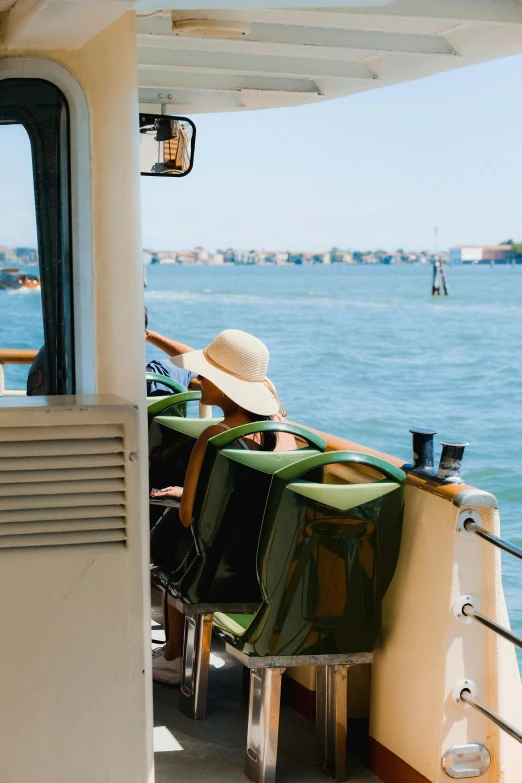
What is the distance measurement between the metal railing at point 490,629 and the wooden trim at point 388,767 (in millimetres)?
263

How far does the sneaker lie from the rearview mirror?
178 centimetres

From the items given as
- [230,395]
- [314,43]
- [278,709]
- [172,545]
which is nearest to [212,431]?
[230,395]

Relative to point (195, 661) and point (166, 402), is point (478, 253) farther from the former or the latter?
point (195, 661)

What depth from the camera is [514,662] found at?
301cm

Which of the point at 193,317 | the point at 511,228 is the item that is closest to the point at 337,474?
the point at 193,317

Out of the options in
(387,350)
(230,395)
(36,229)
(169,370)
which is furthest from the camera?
(387,350)

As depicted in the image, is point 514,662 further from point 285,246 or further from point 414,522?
point 285,246

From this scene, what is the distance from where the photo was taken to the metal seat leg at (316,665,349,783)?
3072 mm

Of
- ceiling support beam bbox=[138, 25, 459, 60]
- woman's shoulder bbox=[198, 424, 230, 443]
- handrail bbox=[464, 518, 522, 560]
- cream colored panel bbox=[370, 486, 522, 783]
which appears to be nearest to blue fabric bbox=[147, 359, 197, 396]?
woman's shoulder bbox=[198, 424, 230, 443]

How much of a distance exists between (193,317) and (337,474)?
231ft

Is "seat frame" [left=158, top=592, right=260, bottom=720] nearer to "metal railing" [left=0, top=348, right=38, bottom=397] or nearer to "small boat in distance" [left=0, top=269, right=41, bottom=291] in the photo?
"metal railing" [left=0, top=348, right=38, bottom=397]

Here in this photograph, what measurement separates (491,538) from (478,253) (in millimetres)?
101132

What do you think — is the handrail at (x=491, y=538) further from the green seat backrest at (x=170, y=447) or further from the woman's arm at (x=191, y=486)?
the green seat backrest at (x=170, y=447)

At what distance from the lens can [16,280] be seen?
97.7 inches
